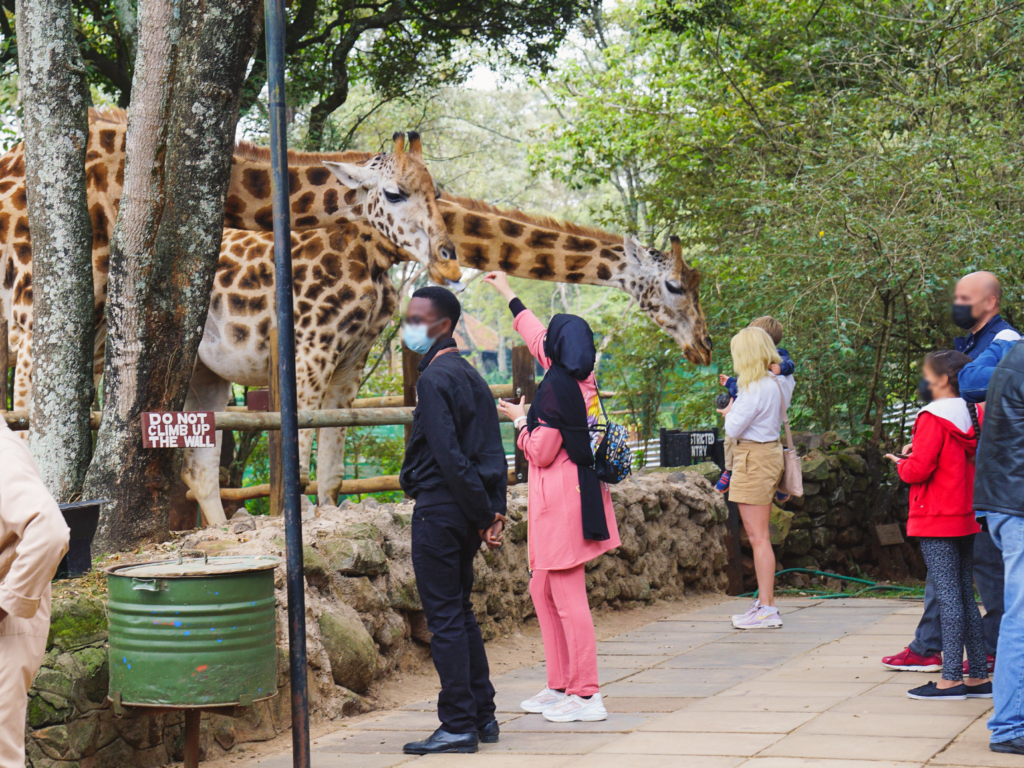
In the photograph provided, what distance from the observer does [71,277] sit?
5.68 m

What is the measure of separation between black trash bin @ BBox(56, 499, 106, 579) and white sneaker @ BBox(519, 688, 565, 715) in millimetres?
2121

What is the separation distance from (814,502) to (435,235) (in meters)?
4.86

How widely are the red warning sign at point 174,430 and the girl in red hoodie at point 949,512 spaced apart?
3.31 m

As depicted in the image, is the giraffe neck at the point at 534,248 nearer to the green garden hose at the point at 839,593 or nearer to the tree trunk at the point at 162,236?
the green garden hose at the point at 839,593

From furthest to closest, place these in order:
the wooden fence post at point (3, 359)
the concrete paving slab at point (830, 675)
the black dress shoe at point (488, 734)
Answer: the wooden fence post at point (3, 359) < the concrete paving slab at point (830, 675) < the black dress shoe at point (488, 734)

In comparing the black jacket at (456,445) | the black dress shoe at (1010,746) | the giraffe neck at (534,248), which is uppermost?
the giraffe neck at (534,248)

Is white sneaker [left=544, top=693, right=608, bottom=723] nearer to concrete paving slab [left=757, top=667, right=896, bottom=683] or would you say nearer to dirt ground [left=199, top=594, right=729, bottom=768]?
dirt ground [left=199, top=594, right=729, bottom=768]

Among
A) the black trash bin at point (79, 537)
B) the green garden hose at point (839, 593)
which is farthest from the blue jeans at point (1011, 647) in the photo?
the green garden hose at point (839, 593)

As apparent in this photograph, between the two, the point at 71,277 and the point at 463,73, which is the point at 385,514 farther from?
the point at 463,73

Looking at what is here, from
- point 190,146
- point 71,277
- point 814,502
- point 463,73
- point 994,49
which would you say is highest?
point 463,73

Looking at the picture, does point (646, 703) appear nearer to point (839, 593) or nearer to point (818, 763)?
Result: point (818, 763)

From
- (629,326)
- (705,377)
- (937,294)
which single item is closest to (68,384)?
(937,294)

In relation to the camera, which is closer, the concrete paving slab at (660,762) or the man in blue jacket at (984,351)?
the concrete paving slab at (660,762)

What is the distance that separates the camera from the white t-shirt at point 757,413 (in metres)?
7.27
